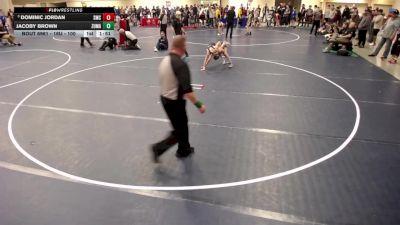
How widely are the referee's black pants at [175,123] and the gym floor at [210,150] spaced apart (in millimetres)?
326

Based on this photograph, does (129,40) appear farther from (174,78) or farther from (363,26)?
(363,26)

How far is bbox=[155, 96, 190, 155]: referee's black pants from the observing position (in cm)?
431

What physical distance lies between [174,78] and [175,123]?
2.19 ft

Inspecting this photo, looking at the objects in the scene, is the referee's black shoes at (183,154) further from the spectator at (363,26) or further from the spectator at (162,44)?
the spectator at (363,26)

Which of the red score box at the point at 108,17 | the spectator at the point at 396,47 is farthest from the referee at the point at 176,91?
the spectator at the point at 396,47

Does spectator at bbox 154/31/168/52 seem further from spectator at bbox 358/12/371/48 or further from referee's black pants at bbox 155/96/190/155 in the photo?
referee's black pants at bbox 155/96/190/155

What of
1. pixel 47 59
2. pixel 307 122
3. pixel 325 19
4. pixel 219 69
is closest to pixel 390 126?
pixel 307 122

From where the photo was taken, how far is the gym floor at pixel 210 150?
361 centimetres

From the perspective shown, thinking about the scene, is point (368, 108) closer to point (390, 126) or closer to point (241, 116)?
point (390, 126)

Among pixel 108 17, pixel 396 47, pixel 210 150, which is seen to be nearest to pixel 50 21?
pixel 108 17

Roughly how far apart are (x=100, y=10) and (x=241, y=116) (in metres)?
4.06

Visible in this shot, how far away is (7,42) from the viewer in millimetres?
15250

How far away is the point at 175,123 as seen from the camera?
4.44m

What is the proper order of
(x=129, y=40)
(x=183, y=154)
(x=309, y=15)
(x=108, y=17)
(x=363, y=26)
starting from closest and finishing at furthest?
(x=183, y=154)
(x=108, y=17)
(x=129, y=40)
(x=363, y=26)
(x=309, y=15)
